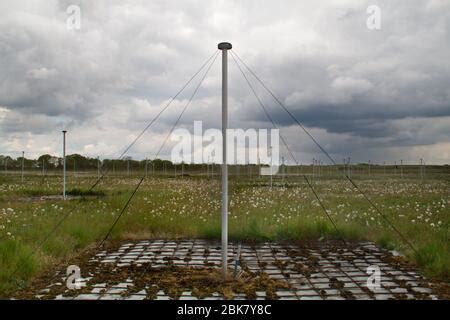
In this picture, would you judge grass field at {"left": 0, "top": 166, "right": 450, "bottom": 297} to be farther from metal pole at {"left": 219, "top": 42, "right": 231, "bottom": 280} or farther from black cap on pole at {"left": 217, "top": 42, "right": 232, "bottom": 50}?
black cap on pole at {"left": 217, "top": 42, "right": 232, "bottom": 50}

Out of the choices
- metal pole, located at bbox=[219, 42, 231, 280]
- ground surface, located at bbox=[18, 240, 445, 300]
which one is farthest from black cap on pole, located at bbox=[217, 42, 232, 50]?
ground surface, located at bbox=[18, 240, 445, 300]

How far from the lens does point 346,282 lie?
6.89m

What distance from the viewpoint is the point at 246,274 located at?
23.5ft

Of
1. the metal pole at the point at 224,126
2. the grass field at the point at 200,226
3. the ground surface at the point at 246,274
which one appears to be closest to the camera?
the ground surface at the point at 246,274

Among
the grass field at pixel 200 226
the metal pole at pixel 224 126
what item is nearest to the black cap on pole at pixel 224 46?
the metal pole at pixel 224 126

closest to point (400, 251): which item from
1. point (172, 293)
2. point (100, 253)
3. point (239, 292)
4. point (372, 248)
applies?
point (372, 248)

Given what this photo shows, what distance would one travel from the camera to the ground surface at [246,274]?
20.6 ft

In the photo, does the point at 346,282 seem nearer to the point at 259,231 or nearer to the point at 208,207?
the point at 259,231

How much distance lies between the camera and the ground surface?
6285 millimetres

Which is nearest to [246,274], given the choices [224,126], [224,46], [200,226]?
[224,126]

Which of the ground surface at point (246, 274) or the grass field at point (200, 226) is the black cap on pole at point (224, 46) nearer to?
the ground surface at point (246, 274)

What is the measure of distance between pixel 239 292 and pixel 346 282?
1.69m

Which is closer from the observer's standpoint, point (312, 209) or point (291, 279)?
point (291, 279)

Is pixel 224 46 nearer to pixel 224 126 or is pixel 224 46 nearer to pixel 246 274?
pixel 224 126
